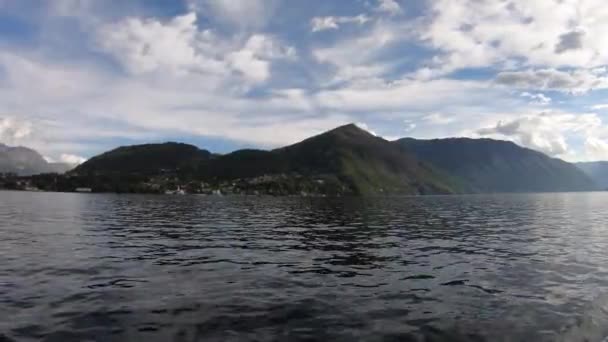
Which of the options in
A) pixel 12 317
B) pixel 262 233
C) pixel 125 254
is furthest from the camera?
pixel 262 233

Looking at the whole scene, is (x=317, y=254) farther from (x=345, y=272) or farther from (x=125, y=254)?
(x=125, y=254)

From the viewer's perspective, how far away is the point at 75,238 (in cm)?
5369

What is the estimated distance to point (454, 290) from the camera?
29.5 m

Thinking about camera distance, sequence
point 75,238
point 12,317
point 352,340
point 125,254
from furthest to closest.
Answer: point 75,238, point 125,254, point 12,317, point 352,340

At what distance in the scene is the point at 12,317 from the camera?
2214 centimetres

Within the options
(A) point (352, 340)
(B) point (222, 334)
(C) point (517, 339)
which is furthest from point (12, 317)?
(C) point (517, 339)

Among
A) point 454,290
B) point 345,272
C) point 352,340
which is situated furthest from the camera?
point 345,272

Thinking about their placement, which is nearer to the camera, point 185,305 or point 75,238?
point 185,305

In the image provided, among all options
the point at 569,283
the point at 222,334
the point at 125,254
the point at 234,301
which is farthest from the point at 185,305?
the point at 569,283

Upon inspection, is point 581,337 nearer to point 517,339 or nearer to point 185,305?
point 517,339

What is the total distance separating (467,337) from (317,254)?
2509 centimetres

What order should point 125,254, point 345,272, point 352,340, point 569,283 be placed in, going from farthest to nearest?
point 125,254 < point 345,272 < point 569,283 < point 352,340

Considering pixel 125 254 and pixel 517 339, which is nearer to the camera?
pixel 517 339

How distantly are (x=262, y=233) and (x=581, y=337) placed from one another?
4657cm
